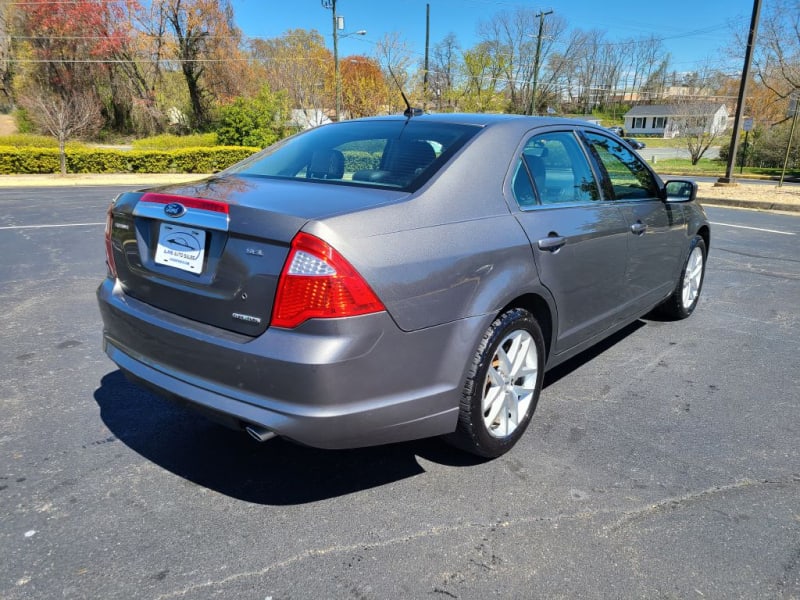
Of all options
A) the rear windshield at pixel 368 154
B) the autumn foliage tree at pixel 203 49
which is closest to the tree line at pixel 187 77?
the autumn foliage tree at pixel 203 49

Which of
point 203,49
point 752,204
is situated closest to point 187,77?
point 203,49

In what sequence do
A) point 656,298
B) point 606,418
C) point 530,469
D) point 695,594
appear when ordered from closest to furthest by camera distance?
point 695,594 → point 530,469 → point 606,418 → point 656,298

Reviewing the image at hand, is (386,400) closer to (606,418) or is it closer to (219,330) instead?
(219,330)

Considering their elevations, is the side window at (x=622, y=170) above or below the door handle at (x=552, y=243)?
above

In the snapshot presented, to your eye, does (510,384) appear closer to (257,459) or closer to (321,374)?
(321,374)

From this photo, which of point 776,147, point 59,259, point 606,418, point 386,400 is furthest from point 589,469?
point 776,147

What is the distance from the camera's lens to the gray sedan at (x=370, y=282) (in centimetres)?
207

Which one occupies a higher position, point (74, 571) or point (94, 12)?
point (94, 12)

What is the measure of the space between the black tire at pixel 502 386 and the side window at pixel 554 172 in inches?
25.4

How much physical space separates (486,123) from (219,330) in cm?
173

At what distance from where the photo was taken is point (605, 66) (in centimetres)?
8938

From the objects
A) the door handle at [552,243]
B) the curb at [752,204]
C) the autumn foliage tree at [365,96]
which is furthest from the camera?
the autumn foliage tree at [365,96]

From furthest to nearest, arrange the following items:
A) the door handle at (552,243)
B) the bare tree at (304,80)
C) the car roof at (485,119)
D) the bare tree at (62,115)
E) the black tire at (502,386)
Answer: the bare tree at (304,80) < the bare tree at (62,115) < the car roof at (485,119) < the door handle at (552,243) < the black tire at (502,386)

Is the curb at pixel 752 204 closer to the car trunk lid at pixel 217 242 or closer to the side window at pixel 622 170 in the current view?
the side window at pixel 622 170
